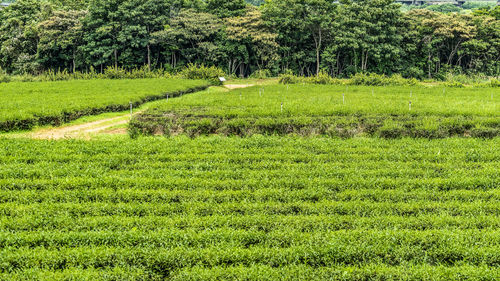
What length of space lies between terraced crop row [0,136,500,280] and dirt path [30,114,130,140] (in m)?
4.60

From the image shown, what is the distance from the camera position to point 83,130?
1812cm

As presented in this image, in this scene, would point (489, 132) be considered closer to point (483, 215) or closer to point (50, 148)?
point (483, 215)

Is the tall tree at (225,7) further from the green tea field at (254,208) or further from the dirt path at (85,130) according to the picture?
the green tea field at (254,208)

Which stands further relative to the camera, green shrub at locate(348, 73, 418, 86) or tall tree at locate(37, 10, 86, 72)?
tall tree at locate(37, 10, 86, 72)

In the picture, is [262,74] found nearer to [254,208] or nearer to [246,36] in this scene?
[246,36]

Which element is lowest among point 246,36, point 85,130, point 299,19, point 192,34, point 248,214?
point 248,214

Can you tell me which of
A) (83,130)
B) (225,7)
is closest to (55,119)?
(83,130)

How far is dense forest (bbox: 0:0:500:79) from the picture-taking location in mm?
49969

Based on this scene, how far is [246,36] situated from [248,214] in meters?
44.6

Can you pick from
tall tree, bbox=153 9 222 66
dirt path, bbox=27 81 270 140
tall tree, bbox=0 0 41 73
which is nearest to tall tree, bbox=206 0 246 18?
tall tree, bbox=153 9 222 66

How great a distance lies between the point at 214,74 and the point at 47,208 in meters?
38.5

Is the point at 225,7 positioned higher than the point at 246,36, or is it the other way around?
the point at 225,7

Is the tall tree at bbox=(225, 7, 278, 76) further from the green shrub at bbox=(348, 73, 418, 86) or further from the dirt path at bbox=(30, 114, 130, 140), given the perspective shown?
the dirt path at bbox=(30, 114, 130, 140)

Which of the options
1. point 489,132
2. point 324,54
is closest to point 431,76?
point 324,54
